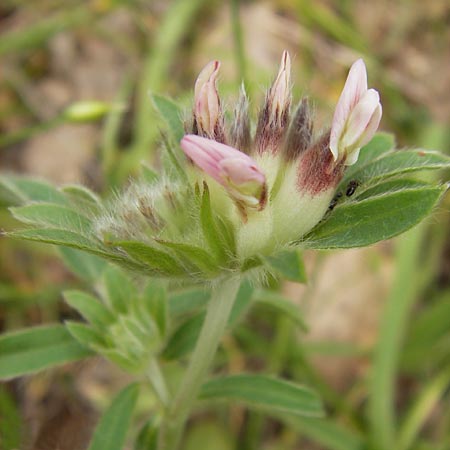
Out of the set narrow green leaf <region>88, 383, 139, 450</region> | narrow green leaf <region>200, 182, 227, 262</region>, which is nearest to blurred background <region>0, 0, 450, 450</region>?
narrow green leaf <region>88, 383, 139, 450</region>

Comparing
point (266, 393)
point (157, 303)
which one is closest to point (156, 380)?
point (157, 303)

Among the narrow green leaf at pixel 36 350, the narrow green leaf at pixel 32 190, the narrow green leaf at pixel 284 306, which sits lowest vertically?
the narrow green leaf at pixel 284 306

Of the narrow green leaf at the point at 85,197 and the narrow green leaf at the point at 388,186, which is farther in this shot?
the narrow green leaf at the point at 85,197

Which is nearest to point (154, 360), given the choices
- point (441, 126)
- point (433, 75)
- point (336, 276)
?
point (336, 276)

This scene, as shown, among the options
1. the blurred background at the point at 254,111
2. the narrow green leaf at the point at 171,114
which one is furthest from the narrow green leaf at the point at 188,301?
the narrow green leaf at the point at 171,114

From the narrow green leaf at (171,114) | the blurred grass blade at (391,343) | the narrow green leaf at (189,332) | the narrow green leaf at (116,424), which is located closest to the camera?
the narrow green leaf at (171,114)

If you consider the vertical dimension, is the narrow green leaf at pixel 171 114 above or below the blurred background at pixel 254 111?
above

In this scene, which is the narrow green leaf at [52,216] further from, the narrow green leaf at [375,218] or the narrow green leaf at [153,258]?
the narrow green leaf at [375,218]

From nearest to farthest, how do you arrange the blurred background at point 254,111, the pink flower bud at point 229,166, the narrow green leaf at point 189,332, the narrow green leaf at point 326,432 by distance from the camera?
the pink flower bud at point 229,166 < the narrow green leaf at point 189,332 < the narrow green leaf at point 326,432 < the blurred background at point 254,111
